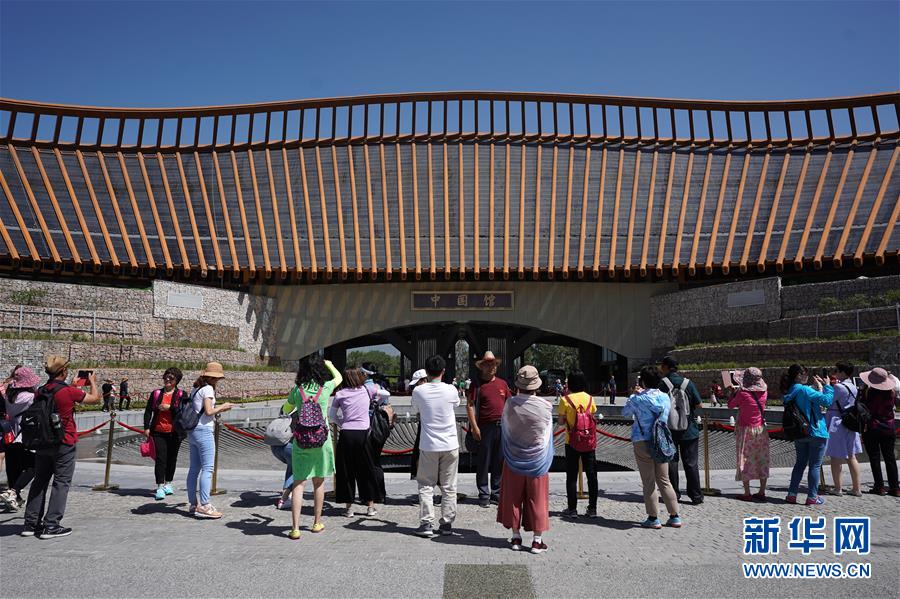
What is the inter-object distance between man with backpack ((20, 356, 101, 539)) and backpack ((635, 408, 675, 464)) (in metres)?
5.50

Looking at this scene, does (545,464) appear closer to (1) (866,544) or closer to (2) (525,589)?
(2) (525,589)

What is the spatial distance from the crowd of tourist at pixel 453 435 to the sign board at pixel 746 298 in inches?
785

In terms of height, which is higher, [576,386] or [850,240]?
[850,240]

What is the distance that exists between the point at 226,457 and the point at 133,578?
316 inches

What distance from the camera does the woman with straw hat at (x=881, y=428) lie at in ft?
26.2

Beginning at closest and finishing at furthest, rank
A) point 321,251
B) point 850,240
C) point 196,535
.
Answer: point 196,535, point 850,240, point 321,251

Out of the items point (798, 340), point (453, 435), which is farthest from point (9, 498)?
point (798, 340)

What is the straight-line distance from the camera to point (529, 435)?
236 inches

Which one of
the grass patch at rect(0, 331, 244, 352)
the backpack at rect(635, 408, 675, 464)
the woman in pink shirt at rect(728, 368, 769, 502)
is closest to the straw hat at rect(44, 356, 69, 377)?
the backpack at rect(635, 408, 675, 464)

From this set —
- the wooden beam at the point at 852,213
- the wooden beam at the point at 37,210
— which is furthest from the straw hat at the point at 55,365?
the wooden beam at the point at 852,213

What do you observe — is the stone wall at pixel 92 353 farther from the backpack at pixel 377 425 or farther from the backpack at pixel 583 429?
the backpack at pixel 583 429

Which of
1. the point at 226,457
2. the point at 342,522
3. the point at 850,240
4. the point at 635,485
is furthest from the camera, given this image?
the point at 850,240

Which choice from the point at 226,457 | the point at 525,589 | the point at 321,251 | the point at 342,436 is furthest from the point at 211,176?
the point at 525,589

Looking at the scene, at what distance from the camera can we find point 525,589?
185 inches
